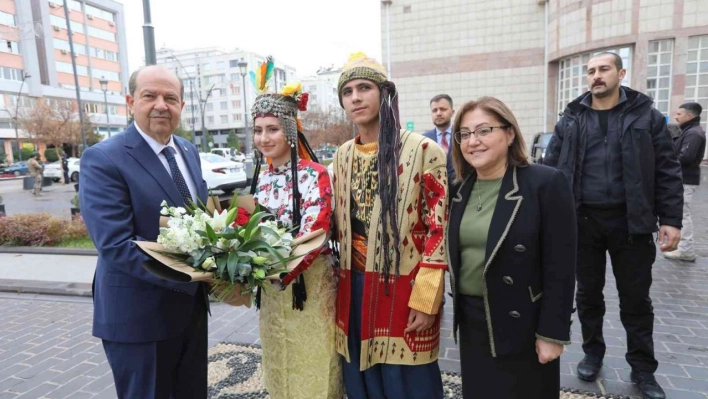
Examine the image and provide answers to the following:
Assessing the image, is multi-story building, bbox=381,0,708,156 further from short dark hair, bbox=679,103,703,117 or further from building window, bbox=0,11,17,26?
building window, bbox=0,11,17,26

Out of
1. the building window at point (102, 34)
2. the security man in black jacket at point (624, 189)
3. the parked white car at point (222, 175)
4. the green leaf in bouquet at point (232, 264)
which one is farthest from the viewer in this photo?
the building window at point (102, 34)

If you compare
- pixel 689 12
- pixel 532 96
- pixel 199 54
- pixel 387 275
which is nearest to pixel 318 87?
pixel 199 54

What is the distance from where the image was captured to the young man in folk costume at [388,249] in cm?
211

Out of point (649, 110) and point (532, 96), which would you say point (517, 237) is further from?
point (532, 96)

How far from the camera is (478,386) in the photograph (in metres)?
2.09

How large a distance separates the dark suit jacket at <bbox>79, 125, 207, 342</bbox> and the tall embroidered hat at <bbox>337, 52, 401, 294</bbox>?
3.05ft

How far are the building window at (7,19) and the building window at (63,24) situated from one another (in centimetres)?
1071

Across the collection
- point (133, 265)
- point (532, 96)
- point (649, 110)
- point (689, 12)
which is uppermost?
point (689, 12)

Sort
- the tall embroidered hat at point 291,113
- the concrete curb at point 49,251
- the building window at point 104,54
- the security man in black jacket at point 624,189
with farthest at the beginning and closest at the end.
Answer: the building window at point 104,54 → the concrete curb at point 49,251 → the security man in black jacket at point 624,189 → the tall embroidered hat at point 291,113

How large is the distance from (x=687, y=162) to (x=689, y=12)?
16422 millimetres

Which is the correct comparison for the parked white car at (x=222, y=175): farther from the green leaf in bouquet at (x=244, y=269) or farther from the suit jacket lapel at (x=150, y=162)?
the green leaf in bouquet at (x=244, y=269)

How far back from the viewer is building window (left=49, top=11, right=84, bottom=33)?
47.7 m

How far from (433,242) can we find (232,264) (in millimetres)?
902

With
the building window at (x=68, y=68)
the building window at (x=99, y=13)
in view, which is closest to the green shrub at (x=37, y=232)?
the building window at (x=68, y=68)
